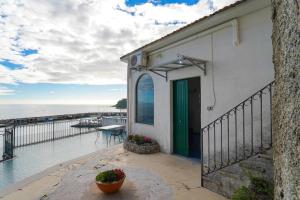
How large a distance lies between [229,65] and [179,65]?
1714 mm

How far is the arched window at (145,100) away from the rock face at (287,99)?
Result: 21.5 ft

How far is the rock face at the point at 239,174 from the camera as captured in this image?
3346mm

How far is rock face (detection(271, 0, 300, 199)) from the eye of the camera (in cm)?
105

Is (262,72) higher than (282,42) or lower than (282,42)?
higher

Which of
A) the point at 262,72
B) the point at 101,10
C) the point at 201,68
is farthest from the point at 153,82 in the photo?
the point at 262,72

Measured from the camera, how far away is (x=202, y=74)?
5621 millimetres

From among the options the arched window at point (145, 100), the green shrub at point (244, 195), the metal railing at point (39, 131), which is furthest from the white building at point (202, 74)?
the metal railing at point (39, 131)

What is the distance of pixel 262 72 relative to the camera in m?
4.22

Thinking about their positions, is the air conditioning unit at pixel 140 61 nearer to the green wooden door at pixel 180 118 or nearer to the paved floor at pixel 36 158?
the green wooden door at pixel 180 118

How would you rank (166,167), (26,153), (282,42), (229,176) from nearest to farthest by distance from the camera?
(282,42)
(229,176)
(166,167)
(26,153)

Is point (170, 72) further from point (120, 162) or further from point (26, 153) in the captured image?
point (26, 153)

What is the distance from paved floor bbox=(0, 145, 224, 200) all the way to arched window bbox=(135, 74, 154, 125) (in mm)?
1972

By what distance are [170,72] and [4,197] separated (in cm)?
568

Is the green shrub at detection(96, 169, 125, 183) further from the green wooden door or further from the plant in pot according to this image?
the green wooden door
